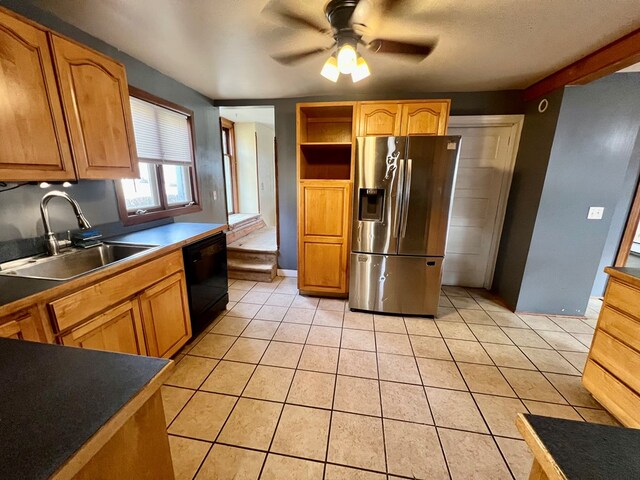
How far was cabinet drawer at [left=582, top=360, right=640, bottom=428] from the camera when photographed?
141cm

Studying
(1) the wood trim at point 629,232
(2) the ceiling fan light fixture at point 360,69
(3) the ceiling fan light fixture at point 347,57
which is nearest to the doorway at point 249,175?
(2) the ceiling fan light fixture at point 360,69

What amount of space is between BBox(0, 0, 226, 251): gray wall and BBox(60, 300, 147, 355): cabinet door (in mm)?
762

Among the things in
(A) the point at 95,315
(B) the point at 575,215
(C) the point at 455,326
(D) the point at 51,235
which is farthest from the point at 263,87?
(B) the point at 575,215

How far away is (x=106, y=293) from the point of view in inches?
55.0

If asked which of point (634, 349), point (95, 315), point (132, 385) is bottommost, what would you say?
point (634, 349)

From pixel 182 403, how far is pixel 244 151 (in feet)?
15.5

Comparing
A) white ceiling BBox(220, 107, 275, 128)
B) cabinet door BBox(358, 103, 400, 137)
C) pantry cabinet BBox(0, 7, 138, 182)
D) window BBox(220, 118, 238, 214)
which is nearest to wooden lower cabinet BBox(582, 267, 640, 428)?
cabinet door BBox(358, 103, 400, 137)

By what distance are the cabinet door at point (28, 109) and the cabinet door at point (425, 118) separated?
8.44 feet

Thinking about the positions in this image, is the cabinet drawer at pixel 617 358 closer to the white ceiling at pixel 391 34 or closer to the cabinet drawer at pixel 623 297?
the cabinet drawer at pixel 623 297

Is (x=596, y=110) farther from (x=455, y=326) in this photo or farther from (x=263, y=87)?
(x=263, y=87)

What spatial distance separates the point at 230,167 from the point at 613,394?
5672 millimetres

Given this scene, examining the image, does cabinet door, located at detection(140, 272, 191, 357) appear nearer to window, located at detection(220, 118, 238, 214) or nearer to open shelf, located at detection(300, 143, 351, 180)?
open shelf, located at detection(300, 143, 351, 180)

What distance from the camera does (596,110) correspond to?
2.28 m

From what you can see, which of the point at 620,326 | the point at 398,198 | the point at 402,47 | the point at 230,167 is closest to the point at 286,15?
the point at 402,47
